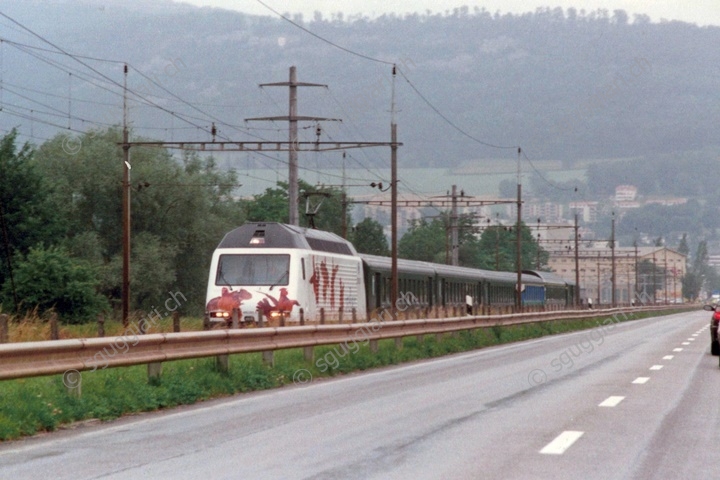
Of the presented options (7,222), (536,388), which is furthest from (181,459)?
(7,222)

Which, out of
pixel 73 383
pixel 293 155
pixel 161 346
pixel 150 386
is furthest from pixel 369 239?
pixel 73 383

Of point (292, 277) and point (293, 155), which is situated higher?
point (293, 155)

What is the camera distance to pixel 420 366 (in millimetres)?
24531

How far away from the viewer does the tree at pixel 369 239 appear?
120675mm

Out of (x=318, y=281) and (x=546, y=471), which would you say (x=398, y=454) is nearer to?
(x=546, y=471)

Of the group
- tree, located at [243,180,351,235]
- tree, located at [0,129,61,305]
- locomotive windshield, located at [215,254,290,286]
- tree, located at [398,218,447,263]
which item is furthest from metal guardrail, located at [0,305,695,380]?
tree, located at [398,218,447,263]

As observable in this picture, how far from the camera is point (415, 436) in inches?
446

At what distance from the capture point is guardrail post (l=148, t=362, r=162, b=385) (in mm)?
15945

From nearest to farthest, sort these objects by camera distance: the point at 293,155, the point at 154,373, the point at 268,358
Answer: the point at 154,373 → the point at 268,358 → the point at 293,155

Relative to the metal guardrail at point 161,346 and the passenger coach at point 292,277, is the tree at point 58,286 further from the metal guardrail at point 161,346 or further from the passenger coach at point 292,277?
the metal guardrail at point 161,346

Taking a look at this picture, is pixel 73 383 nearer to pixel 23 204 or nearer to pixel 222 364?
pixel 222 364

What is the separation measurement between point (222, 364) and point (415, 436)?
23.1ft

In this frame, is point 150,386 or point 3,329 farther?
point 150,386

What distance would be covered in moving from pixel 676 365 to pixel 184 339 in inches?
426
